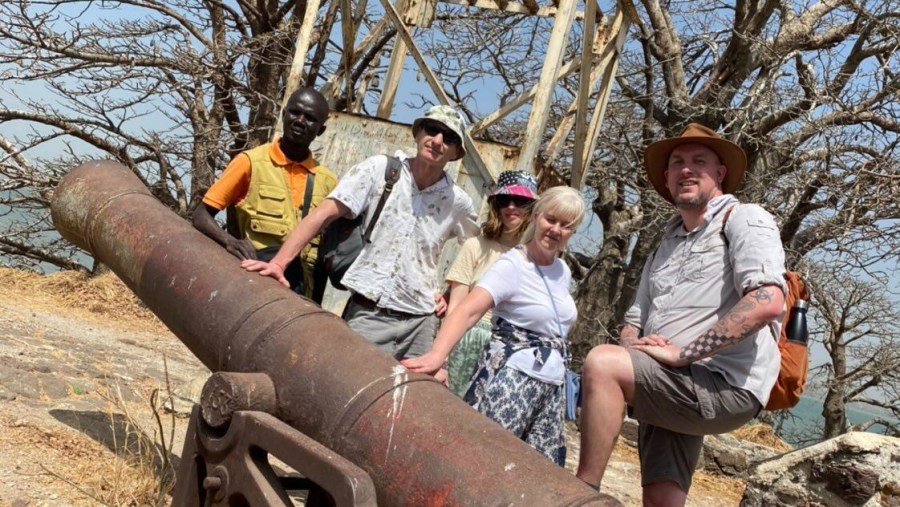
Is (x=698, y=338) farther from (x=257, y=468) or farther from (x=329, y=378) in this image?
(x=257, y=468)

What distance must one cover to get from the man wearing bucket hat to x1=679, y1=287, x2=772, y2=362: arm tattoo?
54.9 inches

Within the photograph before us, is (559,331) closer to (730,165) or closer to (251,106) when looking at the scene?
(730,165)

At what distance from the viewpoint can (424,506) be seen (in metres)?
2.70

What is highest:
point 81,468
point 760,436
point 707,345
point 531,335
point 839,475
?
point 707,345

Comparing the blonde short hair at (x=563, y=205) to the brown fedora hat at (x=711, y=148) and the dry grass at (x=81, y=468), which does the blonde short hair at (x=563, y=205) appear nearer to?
the brown fedora hat at (x=711, y=148)

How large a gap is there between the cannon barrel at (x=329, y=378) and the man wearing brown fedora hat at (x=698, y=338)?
2.03 feet

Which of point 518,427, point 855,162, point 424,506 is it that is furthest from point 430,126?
point 855,162

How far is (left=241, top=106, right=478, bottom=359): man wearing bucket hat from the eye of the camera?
3980 mm

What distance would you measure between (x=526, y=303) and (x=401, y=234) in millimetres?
699

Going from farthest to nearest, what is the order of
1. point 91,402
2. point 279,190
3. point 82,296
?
point 82,296
point 91,402
point 279,190

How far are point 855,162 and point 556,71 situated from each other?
502 cm

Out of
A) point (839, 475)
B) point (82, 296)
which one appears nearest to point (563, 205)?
point (839, 475)

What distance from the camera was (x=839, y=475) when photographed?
17.7ft

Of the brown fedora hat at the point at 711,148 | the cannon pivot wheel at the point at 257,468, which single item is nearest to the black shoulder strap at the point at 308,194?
the cannon pivot wheel at the point at 257,468
